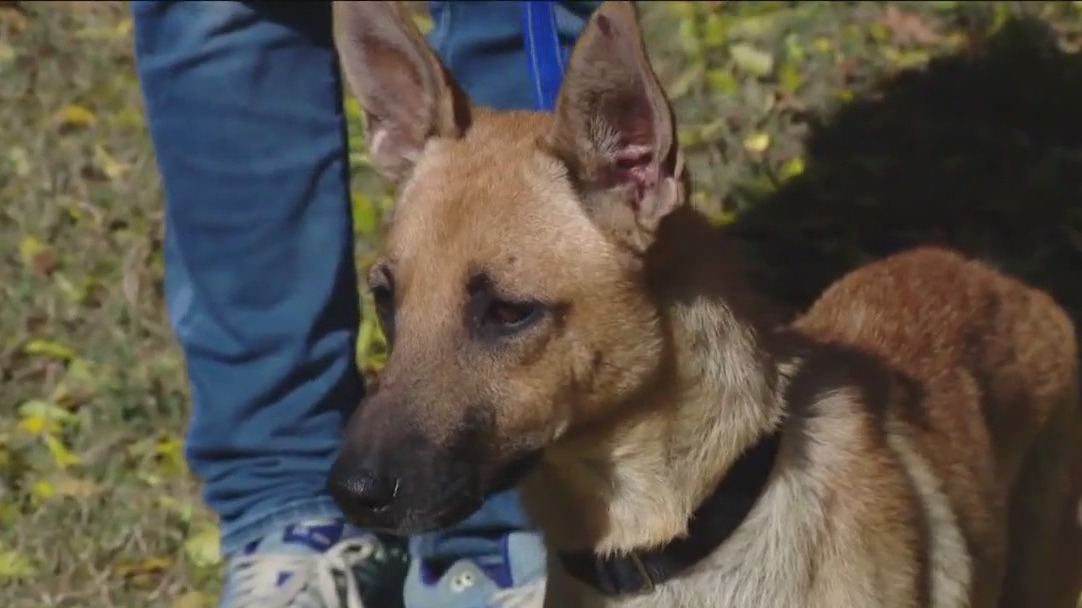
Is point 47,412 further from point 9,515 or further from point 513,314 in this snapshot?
point 513,314

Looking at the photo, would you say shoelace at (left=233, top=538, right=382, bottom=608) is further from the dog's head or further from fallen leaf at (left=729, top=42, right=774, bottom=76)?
fallen leaf at (left=729, top=42, right=774, bottom=76)

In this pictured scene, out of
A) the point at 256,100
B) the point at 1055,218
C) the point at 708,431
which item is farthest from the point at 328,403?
the point at 1055,218

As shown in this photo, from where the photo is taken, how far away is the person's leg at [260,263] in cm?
371

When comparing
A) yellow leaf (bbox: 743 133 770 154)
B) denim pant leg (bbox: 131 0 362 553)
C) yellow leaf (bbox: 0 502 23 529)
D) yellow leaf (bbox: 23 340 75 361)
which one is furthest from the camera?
yellow leaf (bbox: 743 133 770 154)

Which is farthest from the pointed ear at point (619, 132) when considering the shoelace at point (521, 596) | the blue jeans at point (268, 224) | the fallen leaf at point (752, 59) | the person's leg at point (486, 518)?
the fallen leaf at point (752, 59)

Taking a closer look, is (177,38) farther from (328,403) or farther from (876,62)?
(876,62)

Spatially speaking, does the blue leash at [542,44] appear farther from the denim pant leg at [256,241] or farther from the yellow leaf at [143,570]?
the yellow leaf at [143,570]

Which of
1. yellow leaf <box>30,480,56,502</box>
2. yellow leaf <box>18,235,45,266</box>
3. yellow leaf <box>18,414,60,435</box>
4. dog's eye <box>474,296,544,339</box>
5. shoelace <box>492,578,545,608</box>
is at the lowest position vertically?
shoelace <box>492,578,545,608</box>

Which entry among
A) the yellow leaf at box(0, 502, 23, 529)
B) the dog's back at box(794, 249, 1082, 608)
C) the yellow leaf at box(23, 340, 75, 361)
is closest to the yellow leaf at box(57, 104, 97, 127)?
the yellow leaf at box(23, 340, 75, 361)

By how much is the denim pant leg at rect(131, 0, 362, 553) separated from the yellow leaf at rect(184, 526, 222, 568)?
12.3 inches

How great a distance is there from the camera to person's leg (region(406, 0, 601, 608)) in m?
3.87

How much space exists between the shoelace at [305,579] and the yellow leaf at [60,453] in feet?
3.49

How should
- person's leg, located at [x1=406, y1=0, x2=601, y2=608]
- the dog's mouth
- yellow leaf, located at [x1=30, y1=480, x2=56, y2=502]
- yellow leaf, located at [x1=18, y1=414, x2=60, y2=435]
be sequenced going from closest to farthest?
the dog's mouth
person's leg, located at [x1=406, y1=0, x2=601, y2=608]
yellow leaf, located at [x1=30, y1=480, x2=56, y2=502]
yellow leaf, located at [x1=18, y1=414, x2=60, y2=435]

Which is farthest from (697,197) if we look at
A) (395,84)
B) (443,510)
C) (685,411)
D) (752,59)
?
(443,510)
